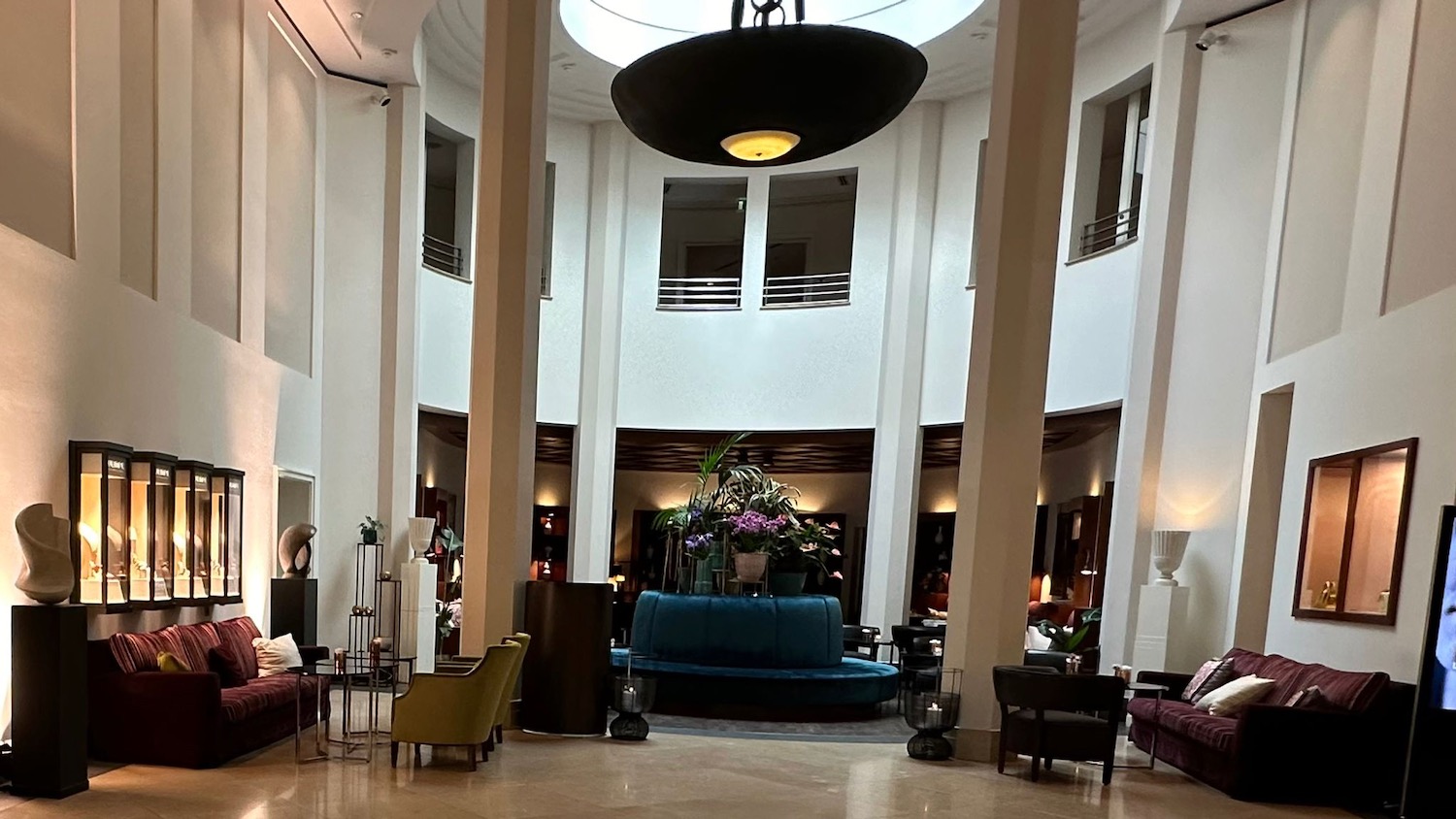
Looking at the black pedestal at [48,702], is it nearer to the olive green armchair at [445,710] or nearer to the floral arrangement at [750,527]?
the olive green armchair at [445,710]

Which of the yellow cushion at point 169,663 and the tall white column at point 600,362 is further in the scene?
the tall white column at point 600,362

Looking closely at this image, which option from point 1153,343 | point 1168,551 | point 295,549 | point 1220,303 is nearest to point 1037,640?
point 1168,551

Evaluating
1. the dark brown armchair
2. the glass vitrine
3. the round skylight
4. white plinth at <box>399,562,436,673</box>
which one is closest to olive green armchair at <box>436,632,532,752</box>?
the dark brown armchair

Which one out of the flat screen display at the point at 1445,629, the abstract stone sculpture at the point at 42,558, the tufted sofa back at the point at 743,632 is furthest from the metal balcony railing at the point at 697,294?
the flat screen display at the point at 1445,629

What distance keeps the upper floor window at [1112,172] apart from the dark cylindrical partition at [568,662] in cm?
760

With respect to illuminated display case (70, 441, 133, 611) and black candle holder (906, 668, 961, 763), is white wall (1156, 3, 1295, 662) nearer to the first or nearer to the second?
black candle holder (906, 668, 961, 763)

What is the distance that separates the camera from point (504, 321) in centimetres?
789

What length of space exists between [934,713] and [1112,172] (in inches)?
348

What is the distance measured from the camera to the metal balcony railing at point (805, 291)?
14.0 meters

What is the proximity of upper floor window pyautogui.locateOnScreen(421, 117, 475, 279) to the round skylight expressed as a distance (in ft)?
8.35

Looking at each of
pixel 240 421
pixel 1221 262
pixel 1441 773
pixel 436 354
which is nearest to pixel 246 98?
pixel 240 421

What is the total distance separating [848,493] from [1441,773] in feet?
37.6

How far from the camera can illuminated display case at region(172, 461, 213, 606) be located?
24.8 feet

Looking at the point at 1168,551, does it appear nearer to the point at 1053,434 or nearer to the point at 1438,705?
the point at 1053,434
